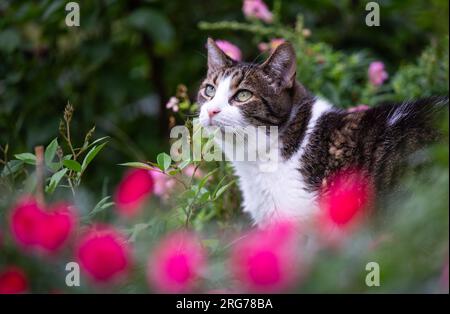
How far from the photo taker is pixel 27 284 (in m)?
0.93

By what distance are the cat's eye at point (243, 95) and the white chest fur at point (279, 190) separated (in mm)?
220

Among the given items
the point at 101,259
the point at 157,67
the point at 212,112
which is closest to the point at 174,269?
the point at 101,259

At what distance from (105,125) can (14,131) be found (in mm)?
934

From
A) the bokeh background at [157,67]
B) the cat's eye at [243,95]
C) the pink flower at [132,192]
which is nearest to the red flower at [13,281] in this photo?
the pink flower at [132,192]

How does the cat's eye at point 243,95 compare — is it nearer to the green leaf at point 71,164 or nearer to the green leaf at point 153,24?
the green leaf at point 71,164

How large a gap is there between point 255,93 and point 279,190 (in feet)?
1.14

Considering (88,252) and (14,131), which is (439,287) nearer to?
(88,252)

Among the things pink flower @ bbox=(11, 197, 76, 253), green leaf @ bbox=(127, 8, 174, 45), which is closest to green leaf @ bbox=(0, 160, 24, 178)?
pink flower @ bbox=(11, 197, 76, 253)

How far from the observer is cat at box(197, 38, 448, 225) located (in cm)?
192

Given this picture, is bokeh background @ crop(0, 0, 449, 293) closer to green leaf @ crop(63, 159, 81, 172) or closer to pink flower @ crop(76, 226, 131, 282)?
green leaf @ crop(63, 159, 81, 172)

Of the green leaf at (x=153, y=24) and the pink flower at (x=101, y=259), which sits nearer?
the pink flower at (x=101, y=259)

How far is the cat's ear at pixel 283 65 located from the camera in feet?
6.64

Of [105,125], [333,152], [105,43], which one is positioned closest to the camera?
[333,152]
